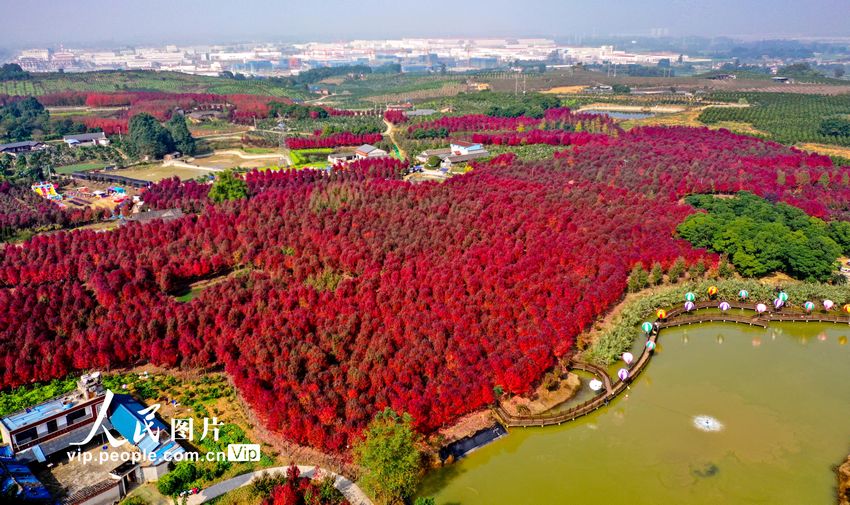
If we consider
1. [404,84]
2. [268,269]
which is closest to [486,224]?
[268,269]

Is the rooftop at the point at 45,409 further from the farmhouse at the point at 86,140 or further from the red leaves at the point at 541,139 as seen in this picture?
→ the farmhouse at the point at 86,140

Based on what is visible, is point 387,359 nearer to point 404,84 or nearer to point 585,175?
point 585,175

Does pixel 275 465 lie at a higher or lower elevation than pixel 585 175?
lower

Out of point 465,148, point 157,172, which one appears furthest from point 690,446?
point 157,172

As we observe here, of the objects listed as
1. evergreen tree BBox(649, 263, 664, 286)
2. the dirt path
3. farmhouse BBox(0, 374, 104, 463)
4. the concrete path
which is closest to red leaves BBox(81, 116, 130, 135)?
the dirt path

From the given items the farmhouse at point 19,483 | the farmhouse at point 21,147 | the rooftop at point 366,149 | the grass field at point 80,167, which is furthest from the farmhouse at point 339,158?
the farmhouse at point 19,483

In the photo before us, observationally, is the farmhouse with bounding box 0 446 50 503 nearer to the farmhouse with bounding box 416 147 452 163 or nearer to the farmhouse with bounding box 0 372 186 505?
the farmhouse with bounding box 0 372 186 505

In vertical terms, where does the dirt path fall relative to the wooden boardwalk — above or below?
above
